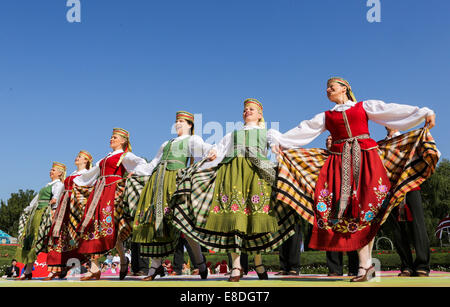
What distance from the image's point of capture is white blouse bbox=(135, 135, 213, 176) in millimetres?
5520

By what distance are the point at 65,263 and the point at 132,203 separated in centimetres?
182

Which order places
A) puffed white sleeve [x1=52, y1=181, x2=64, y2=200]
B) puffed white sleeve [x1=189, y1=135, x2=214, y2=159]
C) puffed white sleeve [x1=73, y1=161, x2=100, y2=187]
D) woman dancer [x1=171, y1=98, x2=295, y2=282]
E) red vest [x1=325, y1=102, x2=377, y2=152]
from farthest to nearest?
puffed white sleeve [x1=52, y1=181, x2=64, y2=200]
puffed white sleeve [x1=73, y1=161, x2=100, y2=187]
puffed white sleeve [x1=189, y1=135, x2=214, y2=159]
woman dancer [x1=171, y1=98, x2=295, y2=282]
red vest [x1=325, y1=102, x2=377, y2=152]

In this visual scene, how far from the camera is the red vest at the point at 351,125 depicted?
4.25 metres

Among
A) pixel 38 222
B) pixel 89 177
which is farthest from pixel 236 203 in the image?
pixel 38 222

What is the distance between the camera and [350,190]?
13.1 feet

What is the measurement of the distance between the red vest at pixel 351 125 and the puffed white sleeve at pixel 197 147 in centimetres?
180

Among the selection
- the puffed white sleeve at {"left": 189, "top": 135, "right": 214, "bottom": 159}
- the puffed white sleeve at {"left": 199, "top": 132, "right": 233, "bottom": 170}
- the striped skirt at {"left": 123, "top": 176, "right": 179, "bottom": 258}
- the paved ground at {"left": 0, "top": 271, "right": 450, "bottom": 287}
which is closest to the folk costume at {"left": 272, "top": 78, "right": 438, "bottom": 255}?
the paved ground at {"left": 0, "top": 271, "right": 450, "bottom": 287}

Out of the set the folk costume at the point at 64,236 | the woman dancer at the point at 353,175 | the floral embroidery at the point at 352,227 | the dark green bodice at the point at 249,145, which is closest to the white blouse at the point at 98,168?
the folk costume at the point at 64,236

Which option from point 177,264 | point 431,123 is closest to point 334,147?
point 431,123

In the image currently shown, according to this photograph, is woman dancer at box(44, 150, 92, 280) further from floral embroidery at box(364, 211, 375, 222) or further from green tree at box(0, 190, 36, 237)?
green tree at box(0, 190, 36, 237)

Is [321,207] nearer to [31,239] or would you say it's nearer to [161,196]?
[161,196]

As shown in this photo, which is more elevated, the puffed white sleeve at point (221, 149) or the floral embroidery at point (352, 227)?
the puffed white sleeve at point (221, 149)

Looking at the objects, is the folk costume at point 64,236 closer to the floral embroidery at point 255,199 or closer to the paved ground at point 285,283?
the paved ground at point 285,283

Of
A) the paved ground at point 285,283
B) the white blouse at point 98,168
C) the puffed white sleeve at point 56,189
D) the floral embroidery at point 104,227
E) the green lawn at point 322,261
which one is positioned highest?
the white blouse at point 98,168
